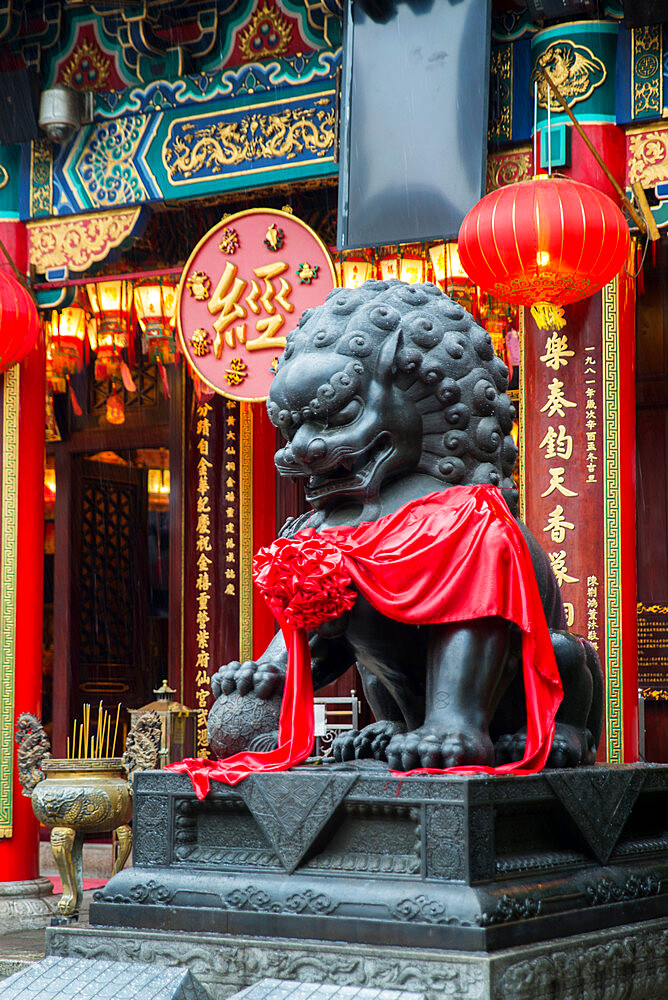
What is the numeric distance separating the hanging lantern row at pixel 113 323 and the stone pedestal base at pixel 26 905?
9.91ft

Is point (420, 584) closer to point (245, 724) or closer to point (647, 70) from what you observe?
point (245, 724)

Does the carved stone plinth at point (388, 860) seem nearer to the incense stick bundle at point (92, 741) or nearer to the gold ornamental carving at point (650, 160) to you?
the incense stick bundle at point (92, 741)

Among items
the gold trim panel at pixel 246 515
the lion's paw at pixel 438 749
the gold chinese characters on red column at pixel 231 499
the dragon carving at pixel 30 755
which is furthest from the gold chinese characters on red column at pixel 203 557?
the lion's paw at pixel 438 749

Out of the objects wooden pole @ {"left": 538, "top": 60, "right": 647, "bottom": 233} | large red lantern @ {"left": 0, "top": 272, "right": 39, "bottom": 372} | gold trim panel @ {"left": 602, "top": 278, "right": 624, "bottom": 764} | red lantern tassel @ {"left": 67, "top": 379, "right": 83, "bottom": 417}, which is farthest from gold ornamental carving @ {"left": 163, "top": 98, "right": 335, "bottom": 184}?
red lantern tassel @ {"left": 67, "top": 379, "right": 83, "bottom": 417}

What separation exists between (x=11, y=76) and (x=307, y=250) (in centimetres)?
199

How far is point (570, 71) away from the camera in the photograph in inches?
231

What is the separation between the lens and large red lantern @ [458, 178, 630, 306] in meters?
5.17

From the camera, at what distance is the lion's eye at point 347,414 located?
2965 millimetres

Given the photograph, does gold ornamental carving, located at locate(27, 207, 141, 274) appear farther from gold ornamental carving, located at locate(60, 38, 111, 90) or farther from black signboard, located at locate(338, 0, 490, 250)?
black signboard, located at locate(338, 0, 490, 250)

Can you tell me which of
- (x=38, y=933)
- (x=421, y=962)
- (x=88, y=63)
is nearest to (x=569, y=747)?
(x=421, y=962)

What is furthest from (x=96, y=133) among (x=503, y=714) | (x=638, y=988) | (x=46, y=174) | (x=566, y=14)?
(x=638, y=988)

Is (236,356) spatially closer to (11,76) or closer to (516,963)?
(11,76)

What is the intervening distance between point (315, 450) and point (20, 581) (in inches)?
171

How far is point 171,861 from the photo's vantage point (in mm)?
2908
